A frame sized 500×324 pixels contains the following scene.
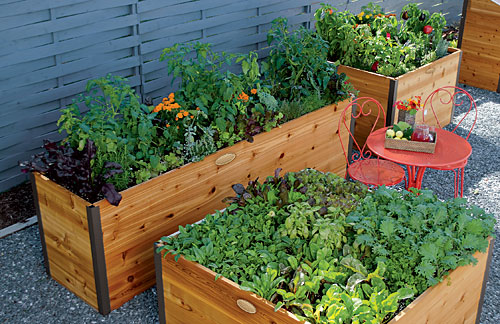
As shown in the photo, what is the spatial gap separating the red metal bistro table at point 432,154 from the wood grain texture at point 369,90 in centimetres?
94

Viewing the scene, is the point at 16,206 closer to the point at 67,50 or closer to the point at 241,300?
the point at 67,50

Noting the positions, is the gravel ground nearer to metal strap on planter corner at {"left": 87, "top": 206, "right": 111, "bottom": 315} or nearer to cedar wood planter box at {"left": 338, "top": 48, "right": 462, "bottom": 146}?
metal strap on planter corner at {"left": 87, "top": 206, "right": 111, "bottom": 315}

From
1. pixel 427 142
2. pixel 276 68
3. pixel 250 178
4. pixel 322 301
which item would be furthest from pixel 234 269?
pixel 276 68

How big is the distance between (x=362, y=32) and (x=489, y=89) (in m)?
2.38

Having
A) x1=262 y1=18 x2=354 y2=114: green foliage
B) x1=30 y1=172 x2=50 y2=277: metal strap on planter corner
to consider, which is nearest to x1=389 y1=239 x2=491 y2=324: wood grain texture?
x1=262 y1=18 x2=354 y2=114: green foliage

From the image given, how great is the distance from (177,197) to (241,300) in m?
1.21

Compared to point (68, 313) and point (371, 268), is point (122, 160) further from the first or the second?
point (371, 268)

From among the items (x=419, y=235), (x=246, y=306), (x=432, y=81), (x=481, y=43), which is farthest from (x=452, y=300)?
(x=481, y=43)

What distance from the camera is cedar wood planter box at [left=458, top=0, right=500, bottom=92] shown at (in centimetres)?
734

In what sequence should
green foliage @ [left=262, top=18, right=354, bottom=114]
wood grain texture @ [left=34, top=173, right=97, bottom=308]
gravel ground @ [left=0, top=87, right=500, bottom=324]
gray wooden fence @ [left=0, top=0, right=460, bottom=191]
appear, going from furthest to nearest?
green foliage @ [left=262, top=18, right=354, bottom=114] → gray wooden fence @ [left=0, top=0, right=460, bottom=191] → gravel ground @ [left=0, top=87, right=500, bottom=324] → wood grain texture @ [left=34, top=173, right=97, bottom=308]

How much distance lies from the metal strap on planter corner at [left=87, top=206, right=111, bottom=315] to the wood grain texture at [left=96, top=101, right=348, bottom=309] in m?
0.04

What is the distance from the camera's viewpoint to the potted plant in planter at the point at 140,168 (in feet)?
12.3

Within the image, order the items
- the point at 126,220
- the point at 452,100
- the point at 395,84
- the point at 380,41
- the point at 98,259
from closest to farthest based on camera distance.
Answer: the point at 98,259
the point at 126,220
the point at 395,84
the point at 380,41
the point at 452,100

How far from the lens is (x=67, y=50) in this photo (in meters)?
5.10
